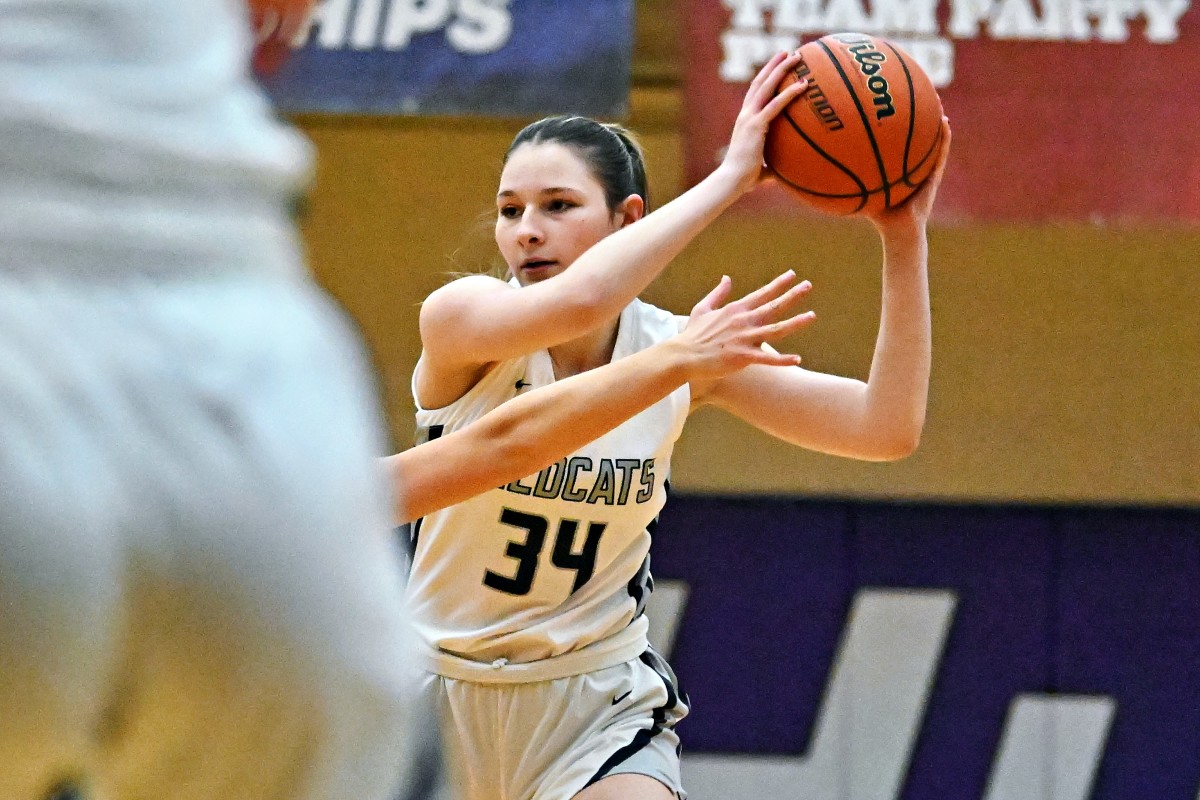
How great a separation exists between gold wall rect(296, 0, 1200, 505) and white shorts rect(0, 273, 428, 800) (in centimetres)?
514

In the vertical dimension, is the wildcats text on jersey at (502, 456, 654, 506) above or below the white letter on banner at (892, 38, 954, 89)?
below

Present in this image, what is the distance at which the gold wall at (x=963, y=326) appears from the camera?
242 inches

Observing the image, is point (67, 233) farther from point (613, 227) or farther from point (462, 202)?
point (462, 202)

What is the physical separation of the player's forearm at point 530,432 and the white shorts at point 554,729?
73 cm

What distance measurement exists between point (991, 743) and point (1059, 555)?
0.78m

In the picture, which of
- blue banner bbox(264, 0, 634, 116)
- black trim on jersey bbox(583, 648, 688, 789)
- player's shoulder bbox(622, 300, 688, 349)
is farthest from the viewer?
blue banner bbox(264, 0, 634, 116)

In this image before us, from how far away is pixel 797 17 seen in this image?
5.81 metres

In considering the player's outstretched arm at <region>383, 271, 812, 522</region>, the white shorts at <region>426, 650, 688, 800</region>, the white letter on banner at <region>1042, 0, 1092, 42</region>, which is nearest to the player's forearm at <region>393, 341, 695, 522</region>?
the player's outstretched arm at <region>383, 271, 812, 522</region>

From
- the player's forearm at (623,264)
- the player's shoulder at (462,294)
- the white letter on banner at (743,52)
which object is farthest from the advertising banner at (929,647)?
the player's forearm at (623,264)

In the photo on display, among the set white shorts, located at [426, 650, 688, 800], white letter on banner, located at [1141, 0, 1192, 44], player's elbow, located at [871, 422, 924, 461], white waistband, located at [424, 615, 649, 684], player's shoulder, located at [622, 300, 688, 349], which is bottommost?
white shorts, located at [426, 650, 688, 800]

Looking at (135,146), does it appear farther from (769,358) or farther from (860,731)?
(860,731)

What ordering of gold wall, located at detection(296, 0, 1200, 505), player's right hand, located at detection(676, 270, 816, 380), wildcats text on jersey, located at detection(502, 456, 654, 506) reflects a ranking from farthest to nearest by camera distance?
gold wall, located at detection(296, 0, 1200, 505), wildcats text on jersey, located at detection(502, 456, 654, 506), player's right hand, located at detection(676, 270, 816, 380)

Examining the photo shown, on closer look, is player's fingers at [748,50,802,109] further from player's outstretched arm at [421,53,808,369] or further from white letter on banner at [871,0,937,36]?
white letter on banner at [871,0,937,36]

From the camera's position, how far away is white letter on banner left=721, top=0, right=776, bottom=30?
584 cm
